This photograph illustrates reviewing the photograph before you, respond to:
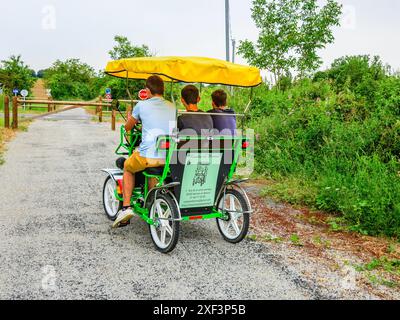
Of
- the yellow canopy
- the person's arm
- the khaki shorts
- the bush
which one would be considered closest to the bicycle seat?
the khaki shorts

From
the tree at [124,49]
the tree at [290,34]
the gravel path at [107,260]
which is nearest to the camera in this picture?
the gravel path at [107,260]

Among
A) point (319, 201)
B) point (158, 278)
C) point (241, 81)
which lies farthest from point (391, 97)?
point (158, 278)

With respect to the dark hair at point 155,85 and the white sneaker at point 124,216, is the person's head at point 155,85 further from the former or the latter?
the white sneaker at point 124,216

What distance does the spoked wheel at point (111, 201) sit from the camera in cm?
658

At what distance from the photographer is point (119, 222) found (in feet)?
19.5

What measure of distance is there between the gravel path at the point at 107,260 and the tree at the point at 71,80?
147 feet

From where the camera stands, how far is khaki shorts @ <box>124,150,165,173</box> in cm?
550

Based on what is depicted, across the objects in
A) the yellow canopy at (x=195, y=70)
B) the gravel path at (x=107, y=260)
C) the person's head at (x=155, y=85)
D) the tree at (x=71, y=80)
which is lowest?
the gravel path at (x=107, y=260)

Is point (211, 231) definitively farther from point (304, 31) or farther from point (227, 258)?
point (304, 31)

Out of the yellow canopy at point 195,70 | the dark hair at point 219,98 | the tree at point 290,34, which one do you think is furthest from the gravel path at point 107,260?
the tree at point 290,34

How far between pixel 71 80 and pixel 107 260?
5578 cm

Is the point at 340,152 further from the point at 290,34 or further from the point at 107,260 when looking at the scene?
the point at 290,34

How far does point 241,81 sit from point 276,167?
3.78 m

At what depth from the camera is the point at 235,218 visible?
5703 mm
